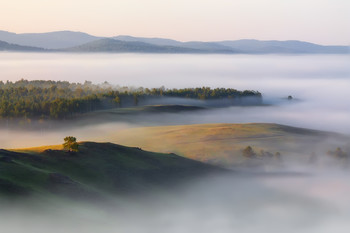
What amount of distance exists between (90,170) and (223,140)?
262 feet

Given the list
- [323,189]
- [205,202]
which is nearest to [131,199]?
[205,202]

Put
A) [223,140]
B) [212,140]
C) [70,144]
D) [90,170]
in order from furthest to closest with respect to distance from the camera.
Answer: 1. [223,140]
2. [212,140]
3. [70,144]
4. [90,170]

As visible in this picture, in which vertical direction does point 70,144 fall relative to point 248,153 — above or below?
above

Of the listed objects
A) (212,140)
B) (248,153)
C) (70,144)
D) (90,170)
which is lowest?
(248,153)

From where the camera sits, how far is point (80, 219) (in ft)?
237

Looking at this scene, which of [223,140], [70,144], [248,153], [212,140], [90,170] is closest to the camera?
[90,170]

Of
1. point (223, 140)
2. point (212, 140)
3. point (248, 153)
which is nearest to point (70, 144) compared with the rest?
point (248, 153)

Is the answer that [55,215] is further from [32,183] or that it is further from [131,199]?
[131,199]

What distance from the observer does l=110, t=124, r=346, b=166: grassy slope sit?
149 m

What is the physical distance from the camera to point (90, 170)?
100 m

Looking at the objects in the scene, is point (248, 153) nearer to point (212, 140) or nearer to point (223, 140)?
point (223, 140)

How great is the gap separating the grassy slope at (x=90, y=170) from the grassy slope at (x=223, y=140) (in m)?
19.3

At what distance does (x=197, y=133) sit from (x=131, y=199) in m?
95.0

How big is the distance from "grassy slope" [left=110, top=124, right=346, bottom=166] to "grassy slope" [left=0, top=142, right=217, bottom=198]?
19.3 m
